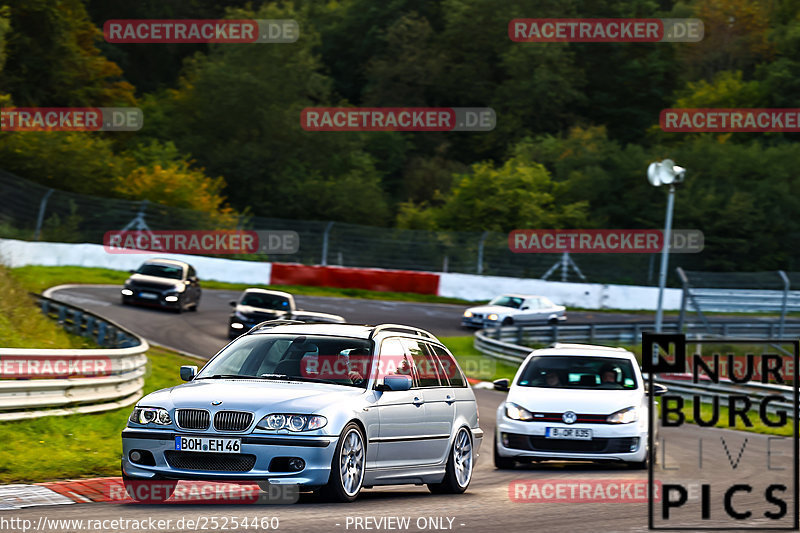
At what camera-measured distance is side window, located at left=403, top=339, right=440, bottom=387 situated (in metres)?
10.8

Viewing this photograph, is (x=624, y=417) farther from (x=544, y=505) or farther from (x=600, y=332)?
(x=600, y=332)

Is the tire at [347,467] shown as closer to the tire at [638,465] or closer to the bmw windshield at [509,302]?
the tire at [638,465]

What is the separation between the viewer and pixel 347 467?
906cm

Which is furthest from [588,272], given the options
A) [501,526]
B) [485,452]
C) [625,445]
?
[501,526]

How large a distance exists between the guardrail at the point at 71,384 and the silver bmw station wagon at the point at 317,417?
3.58 meters

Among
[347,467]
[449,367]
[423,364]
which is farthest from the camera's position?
[449,367]

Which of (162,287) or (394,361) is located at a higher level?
(162,287)

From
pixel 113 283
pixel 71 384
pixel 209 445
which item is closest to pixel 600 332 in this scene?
pixel 113 283

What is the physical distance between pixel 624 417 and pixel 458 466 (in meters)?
3.17

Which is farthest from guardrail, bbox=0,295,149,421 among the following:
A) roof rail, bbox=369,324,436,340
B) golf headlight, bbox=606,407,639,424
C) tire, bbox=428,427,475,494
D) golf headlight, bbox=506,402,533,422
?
golf headlight, bbox=606,407,639,424

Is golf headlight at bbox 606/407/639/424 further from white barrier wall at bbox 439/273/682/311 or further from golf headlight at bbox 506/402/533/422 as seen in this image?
white barrier wall at bbox 439/273/682/311

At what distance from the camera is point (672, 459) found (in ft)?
52.9

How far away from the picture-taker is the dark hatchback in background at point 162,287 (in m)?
31.6

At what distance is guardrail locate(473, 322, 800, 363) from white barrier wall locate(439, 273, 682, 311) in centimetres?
769
